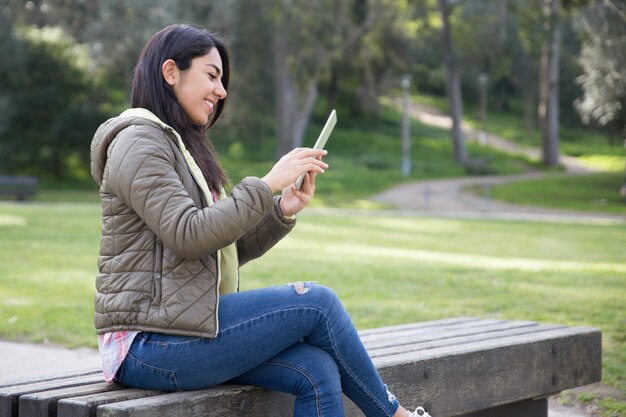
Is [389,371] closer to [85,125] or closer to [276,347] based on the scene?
[276,347]

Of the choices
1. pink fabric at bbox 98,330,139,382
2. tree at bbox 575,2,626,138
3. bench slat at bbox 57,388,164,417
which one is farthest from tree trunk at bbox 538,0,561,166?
bench slat at bbox 57,388,164,417

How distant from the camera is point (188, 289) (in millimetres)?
2973

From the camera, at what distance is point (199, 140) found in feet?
11.0

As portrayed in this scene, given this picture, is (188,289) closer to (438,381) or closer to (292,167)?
(292,167)

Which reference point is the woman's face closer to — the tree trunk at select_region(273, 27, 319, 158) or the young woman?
the young woman

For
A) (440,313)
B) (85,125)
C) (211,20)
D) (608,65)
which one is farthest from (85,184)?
(440,313)

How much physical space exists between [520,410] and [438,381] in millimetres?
946

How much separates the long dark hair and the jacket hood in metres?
0.09

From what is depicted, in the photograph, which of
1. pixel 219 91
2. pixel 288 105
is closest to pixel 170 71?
pixel 219 91

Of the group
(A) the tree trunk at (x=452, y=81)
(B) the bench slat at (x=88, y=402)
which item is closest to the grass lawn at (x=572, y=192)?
(A) the tree trunk at (x=452, y=81)

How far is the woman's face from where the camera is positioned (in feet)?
10.8

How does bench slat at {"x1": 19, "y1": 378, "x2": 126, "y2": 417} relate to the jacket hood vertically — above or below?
below

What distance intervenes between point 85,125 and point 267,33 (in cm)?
864

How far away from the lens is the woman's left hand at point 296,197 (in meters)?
3.44
